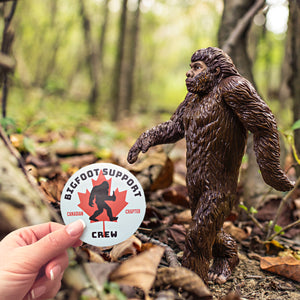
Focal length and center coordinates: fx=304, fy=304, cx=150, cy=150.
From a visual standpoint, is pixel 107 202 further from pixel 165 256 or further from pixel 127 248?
pixel 165 256

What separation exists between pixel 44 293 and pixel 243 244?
1.48 metres

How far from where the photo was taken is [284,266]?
1.76 m

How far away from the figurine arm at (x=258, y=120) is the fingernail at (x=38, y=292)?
115cm

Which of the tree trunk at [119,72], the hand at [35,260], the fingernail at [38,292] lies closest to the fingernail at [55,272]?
the hand at [35,260]

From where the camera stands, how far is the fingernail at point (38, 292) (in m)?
1.25

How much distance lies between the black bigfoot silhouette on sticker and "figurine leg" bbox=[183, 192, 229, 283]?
406 mm

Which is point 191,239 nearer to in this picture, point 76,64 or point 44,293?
point 44,293

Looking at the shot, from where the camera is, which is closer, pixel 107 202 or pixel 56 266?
pixel 56 266

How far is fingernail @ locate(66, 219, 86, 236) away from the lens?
1274 millimetres

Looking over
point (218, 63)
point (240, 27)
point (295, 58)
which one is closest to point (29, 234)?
point (218, 63)

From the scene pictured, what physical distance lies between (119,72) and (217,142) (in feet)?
18.9

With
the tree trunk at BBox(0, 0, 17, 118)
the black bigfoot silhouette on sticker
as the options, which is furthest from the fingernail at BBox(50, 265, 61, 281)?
the tree trunk at BBox(0, 0, 17, 118)

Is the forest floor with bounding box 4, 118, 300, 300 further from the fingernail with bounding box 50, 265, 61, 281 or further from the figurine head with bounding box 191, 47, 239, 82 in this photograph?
the figurine head with bounding box 191, 47, 239, 82

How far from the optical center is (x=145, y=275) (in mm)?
1197
